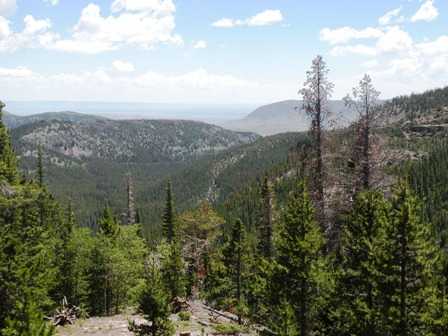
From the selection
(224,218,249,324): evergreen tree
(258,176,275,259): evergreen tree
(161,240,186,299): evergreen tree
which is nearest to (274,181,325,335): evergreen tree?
(224,218,249,324): evergreen tree

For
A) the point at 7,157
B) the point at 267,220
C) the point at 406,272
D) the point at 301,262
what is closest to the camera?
→ the point at 406,272

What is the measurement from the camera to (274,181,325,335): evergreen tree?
65.1 feet

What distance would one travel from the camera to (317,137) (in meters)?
22.9

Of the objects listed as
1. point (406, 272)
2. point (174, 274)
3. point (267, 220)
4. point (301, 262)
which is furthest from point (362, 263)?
point (267, 220)

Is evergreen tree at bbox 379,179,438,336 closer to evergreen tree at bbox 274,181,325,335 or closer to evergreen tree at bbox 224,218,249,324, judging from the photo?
evergreen tree at bbox 274,181,325,335

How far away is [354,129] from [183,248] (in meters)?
30.3

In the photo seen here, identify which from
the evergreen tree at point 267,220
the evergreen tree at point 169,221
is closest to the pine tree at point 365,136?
the evergreen tree at point 267,220

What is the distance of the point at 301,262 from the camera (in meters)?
19.8

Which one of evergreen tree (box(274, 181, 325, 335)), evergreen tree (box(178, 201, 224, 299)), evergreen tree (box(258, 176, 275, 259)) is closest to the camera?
evergreen tree (box(274, 181, 325, 335))

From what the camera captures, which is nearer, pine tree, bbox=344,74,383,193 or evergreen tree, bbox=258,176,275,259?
pine tree, bbox=344,74,383,193

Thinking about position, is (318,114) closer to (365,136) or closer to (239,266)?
(365,136)

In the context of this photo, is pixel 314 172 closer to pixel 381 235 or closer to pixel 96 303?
pixel 381 235

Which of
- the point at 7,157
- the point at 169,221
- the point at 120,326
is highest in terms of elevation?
the point at 7,157

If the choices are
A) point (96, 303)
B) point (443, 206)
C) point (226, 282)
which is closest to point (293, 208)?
point (226, 282)
